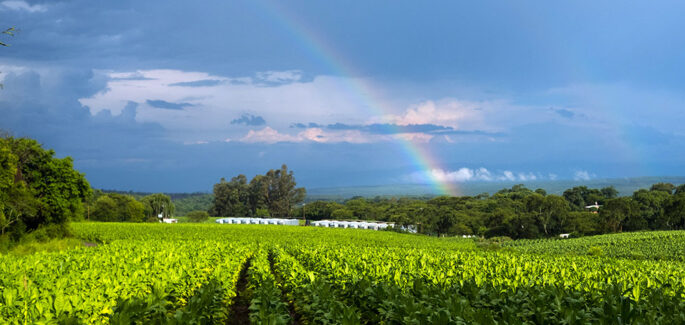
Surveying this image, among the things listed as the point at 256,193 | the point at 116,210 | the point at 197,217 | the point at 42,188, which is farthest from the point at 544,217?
the point at 256,193

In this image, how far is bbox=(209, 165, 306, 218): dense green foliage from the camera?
17350cm

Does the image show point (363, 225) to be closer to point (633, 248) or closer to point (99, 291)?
point (633, 248)

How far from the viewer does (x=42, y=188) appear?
2096 inches

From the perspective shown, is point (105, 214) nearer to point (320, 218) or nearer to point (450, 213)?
point (320, 218)

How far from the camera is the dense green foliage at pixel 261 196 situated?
173500 mm

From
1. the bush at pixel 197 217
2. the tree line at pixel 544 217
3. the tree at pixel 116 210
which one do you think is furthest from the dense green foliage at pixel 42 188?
the bush at pixel 197 217

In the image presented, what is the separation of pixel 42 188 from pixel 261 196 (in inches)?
4737

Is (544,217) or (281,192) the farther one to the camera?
(281,192)

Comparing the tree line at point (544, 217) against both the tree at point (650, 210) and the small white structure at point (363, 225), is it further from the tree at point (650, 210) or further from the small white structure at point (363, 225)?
the small white structure at point (363, 225)

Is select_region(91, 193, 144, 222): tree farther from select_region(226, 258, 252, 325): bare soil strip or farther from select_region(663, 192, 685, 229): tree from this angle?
select_region(663, 192, 685, 229): tree


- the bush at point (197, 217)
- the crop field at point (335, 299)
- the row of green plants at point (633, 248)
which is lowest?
the row of green plants at point (633, 248)

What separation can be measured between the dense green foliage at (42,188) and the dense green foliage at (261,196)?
384ft

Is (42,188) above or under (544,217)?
above

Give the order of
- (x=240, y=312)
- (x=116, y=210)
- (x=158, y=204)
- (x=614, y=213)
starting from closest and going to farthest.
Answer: (x=240, y=312) < (x=614, y=213) < (x=116, y=210) < (x=158, y=204)
